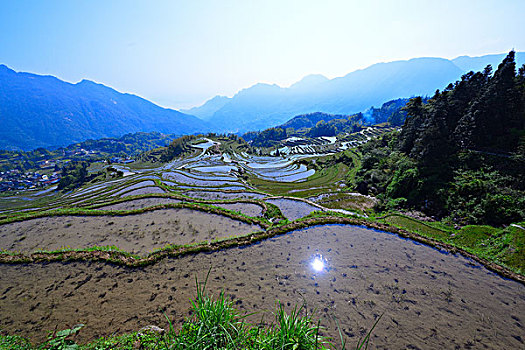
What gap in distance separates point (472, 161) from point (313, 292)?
2939cm

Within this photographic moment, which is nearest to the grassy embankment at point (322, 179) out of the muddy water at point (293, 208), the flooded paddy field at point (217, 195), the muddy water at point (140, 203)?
the flooded paddy field at point (217, 195)

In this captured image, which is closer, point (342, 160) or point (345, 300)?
point (345, 300)

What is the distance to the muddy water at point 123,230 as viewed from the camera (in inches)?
510

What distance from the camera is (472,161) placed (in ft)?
78.3

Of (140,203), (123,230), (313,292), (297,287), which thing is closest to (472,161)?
(313,292)

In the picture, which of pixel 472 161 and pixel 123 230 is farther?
pixel 472 161

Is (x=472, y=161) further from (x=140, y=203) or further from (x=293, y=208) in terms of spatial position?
(x=140, y=203)

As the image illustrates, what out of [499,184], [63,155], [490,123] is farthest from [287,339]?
[63,155]

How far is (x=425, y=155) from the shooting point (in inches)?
1065

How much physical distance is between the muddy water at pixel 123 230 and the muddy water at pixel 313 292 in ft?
8.93

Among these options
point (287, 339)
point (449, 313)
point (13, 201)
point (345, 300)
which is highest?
point (287, 339)

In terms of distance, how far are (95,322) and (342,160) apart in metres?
74.1

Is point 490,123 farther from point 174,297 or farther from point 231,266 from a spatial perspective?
point 174,297

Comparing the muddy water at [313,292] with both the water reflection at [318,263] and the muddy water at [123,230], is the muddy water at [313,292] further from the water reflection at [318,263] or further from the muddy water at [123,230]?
the muddy water at [123,230]
